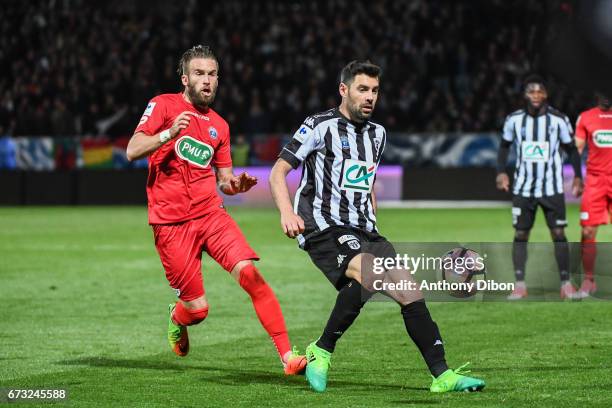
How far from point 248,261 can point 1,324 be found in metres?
3.48

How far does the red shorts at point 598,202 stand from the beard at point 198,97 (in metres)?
5.56

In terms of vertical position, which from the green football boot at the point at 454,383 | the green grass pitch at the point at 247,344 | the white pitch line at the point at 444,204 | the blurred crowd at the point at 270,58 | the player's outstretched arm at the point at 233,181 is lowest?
the white pitch line at the point at 444,204

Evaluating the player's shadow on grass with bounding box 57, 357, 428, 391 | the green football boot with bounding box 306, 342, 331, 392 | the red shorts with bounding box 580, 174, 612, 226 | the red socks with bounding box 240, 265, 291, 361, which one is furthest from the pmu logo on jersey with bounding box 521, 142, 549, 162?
the green football boot with bounding box 306, 342, 331, 392

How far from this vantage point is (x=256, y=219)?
23.6 m

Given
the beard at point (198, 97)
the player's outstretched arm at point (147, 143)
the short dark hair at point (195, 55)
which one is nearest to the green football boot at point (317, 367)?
the player's outstretched arm at point (147, 143)

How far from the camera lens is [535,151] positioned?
39.7ft

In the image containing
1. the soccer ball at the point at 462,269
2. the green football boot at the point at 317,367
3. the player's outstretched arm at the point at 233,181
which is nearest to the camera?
the soccer ball at the point at 462,269

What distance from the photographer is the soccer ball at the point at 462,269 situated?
6.80 meters

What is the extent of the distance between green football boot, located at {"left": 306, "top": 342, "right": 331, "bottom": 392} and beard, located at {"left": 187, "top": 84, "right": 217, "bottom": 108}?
1.85 meters

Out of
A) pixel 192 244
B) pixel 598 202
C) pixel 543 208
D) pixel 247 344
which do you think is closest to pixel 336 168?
pixel 192 244

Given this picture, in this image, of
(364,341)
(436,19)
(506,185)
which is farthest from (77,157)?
(364,341)

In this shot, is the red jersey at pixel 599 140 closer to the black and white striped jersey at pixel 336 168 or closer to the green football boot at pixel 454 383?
the black and white striped jersey at pixel 336 168

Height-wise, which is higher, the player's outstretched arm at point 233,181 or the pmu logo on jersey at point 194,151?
the pmu logo on jersey at point 194,151

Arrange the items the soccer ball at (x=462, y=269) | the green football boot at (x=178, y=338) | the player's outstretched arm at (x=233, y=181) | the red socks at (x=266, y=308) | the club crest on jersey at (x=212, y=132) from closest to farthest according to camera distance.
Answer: the soccer ball at (x=462, y=269)
the red socks at (x=266, y=308)
the player's outstretched arm at (x=233, y=181)
the club crest on jersey at (x=212, y=132)
the green football boot at (x=178, y=338)
